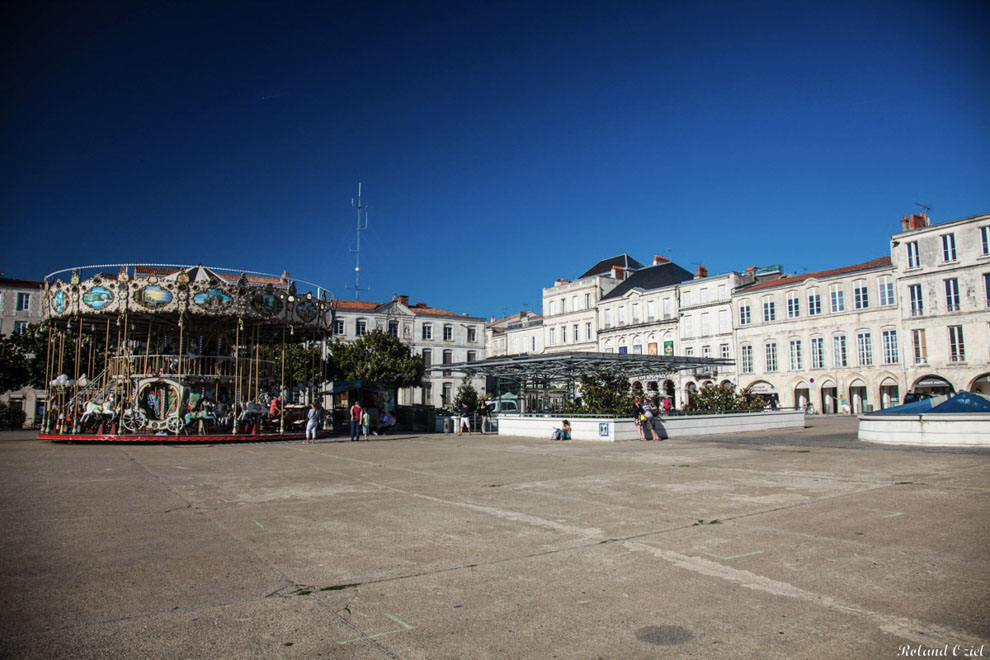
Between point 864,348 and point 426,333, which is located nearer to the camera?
point 864,348

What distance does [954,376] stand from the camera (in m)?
41.0

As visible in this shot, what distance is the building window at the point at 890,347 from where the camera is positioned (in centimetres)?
4424

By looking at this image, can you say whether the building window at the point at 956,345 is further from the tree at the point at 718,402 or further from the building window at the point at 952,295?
the tree at the point at 718,402

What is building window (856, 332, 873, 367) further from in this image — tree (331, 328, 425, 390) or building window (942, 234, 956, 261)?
tree (331, 328, 425, 390)

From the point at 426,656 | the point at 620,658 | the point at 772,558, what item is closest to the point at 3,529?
the point at 426,656

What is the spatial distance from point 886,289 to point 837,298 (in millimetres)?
3410

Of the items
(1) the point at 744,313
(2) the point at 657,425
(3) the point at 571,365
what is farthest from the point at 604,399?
(1) the point at 744,313

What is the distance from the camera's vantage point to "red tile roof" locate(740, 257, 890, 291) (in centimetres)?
4612

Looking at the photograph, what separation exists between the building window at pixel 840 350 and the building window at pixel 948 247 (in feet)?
27.7

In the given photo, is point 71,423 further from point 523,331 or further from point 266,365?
point 523,331

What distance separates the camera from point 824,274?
48875 millimetres

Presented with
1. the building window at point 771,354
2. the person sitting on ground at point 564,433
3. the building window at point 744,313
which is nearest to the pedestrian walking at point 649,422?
the person sitting on ground at point 564,433

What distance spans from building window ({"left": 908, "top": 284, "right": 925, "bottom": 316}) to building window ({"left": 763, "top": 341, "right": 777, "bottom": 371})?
10417 millimetres

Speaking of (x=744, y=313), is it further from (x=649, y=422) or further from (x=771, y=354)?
(x=649, y=422)
